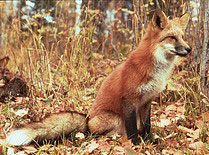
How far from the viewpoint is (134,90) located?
3215mm

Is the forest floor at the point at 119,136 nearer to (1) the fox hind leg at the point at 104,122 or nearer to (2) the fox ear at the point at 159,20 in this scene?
(1) the fox hind leg at the point at 104,122

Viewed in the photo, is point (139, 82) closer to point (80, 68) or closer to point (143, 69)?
point (143, 69)

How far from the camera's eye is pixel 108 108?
3.45 meters

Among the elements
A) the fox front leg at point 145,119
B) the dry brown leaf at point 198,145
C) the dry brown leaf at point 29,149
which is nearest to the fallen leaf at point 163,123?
the fox front leg at point 145,119

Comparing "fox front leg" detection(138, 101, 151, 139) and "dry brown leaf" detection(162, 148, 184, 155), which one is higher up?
"fox front leg" detection(138, 101, 151, 139)

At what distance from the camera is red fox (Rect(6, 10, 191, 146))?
3225mm

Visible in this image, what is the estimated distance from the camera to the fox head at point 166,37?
3.27 metres

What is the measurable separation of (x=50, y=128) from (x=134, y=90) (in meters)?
1.17

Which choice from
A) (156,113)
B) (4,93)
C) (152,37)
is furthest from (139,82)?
(4,93)

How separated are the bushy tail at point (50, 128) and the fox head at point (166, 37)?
141 centimetres

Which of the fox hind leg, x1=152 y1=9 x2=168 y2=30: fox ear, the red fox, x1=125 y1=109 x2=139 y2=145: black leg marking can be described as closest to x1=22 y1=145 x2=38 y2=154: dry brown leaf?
the red fox

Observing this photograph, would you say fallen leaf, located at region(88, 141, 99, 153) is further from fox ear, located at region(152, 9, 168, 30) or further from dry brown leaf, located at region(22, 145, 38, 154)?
fox ear, located at region(152, 9, 168, 30)

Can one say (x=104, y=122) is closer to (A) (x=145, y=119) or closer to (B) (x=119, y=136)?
(B) (x=119, y=136)

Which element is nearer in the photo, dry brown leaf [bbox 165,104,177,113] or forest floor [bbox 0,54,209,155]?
forest floor [bbox 0,54,209,155]
